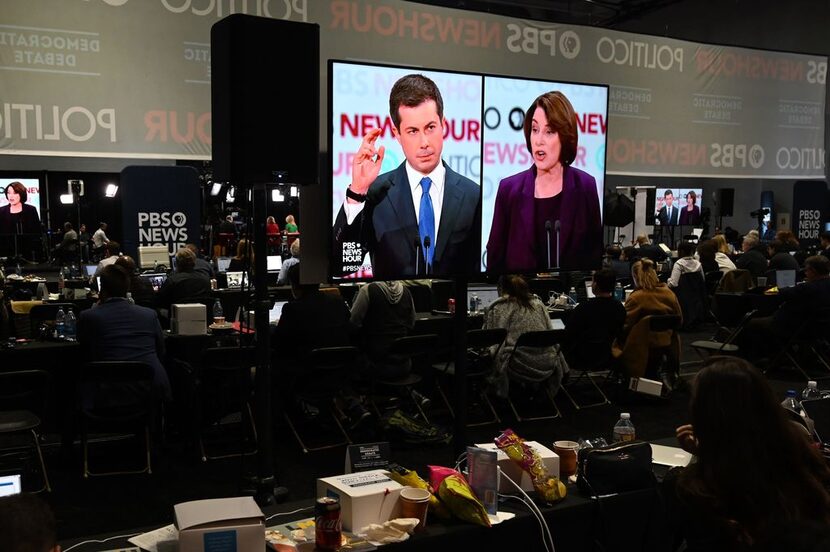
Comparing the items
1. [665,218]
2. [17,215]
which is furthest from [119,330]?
[17,215]

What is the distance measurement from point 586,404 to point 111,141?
4490 millimetres

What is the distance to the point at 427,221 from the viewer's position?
127 inches

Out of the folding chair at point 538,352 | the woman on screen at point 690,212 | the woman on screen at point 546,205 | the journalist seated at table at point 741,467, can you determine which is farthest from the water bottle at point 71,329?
the woman on screen at point 690,212

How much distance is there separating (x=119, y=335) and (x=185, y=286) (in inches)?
94.7

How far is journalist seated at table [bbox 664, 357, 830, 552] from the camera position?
2078 millimetres

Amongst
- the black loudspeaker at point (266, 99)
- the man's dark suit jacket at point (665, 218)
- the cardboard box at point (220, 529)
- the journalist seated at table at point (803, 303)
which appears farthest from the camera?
the man's dark suit jacket at point (665, 218)

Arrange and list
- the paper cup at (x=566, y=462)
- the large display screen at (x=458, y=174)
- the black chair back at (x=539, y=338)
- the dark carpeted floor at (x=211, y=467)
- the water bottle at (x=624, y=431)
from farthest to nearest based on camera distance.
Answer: the black chair back at (x=539, y=338)
the dark carpeted floor at (x=211, y=467)
the water bottle at (x=624, y=431)
the paper cup at (x=566, y=462)
the large display screen at (x=458, y=174)

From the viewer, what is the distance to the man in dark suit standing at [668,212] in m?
18.2

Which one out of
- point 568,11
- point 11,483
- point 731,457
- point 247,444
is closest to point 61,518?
point 247,444

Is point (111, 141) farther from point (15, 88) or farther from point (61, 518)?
point (61, 518)

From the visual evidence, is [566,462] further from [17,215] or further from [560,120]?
[17,215]

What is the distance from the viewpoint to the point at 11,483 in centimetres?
253

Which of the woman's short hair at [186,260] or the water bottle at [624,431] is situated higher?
the woman's short hair at [186,260]

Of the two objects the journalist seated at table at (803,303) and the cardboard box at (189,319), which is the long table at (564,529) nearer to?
the cardboard box at (189,319)
